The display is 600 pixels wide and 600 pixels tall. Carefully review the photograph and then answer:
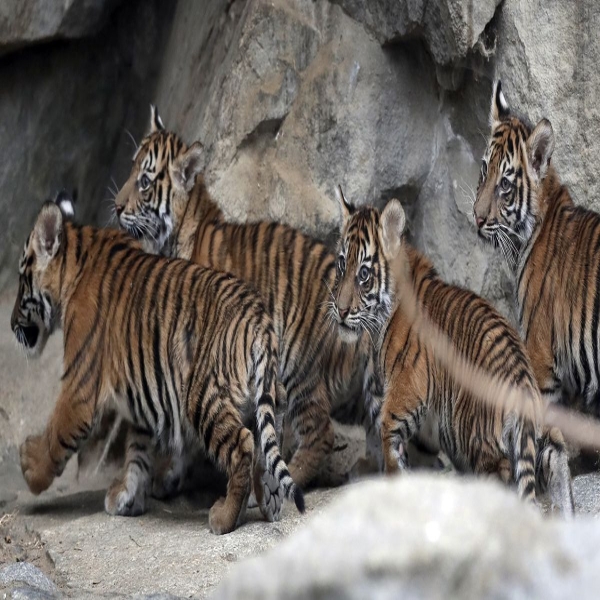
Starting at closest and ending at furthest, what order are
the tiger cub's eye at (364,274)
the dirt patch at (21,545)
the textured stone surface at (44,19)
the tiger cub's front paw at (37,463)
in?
1. the dirt patch at (21,545)
2. the tiger cub's eye at (364,274)
3. the tiger cub's front paw at (37,463)
4. the textured stone surface at (44,19)

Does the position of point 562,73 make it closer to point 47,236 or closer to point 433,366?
point 433,366

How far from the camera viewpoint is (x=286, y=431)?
7309 mm

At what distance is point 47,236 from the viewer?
22.0 ft

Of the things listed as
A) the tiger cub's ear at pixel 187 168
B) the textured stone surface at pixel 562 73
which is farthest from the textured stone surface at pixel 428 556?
the tiger cub's ear at pixel 187 168

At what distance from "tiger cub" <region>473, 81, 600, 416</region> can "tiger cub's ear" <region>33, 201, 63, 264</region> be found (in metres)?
2.43

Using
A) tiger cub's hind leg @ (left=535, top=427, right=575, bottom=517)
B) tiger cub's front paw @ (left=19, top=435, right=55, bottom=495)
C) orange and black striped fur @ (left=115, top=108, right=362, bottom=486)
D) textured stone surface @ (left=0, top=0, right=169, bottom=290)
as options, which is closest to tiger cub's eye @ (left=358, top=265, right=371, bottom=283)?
orange and black striped fur @ (left=115, top=108, right=362, bottom=486)

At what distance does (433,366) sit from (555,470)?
2.91ft

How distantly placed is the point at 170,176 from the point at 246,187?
0.55 metres

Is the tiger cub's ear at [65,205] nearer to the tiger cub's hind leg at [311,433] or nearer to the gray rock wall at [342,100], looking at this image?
the gray rock wall at [342,100]

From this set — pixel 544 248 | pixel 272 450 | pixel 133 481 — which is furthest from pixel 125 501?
pixel 544 248

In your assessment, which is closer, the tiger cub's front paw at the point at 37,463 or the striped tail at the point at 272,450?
the striped tail at the point at 272,450

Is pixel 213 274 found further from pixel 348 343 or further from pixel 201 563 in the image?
pixel 201 563

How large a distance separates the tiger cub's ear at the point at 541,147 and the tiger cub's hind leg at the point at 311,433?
1812 mm

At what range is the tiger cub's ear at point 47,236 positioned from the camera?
6656 millimetres
